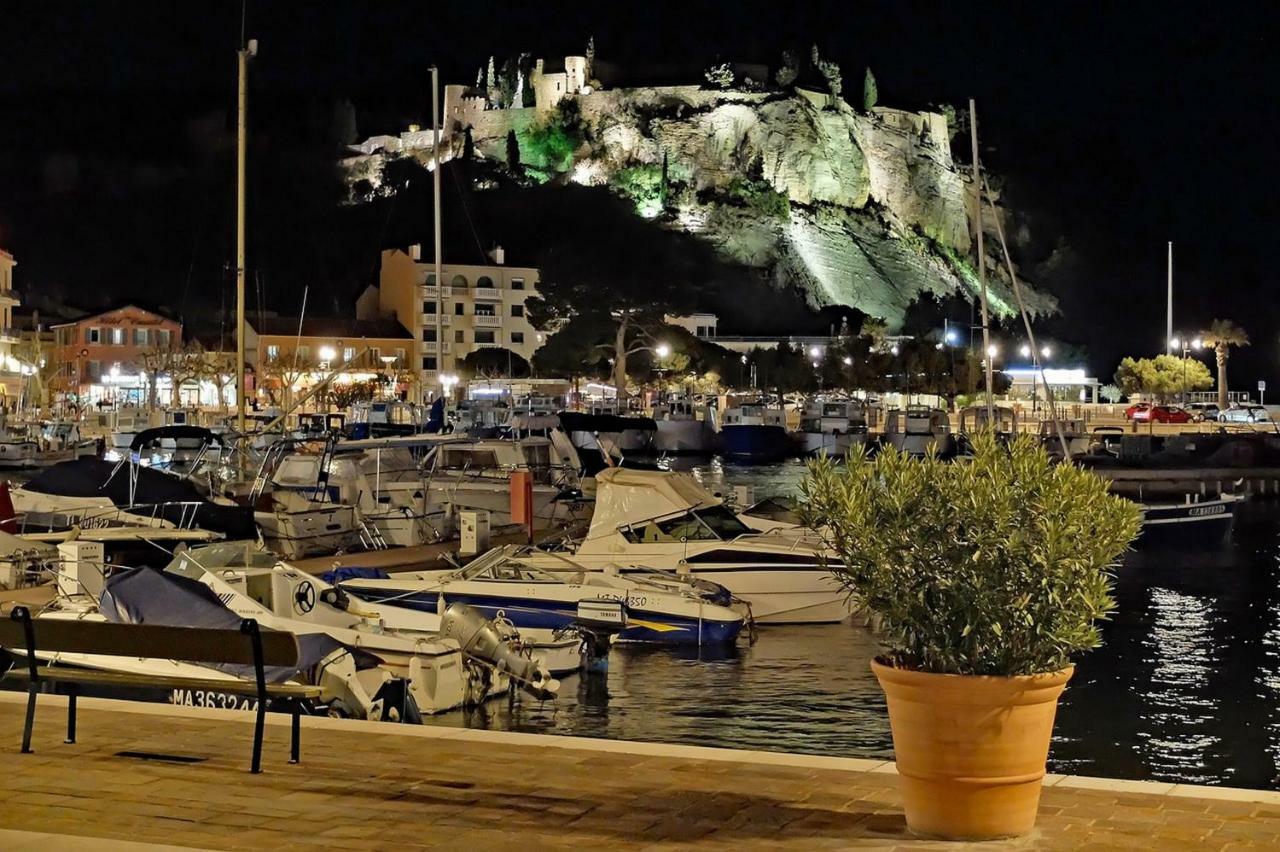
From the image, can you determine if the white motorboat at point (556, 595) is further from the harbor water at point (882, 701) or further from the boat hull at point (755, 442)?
the boat hull at point (755, 442)

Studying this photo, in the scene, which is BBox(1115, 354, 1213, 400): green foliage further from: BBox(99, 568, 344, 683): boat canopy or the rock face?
BBox(99, 568, 344, 683): boat canopy

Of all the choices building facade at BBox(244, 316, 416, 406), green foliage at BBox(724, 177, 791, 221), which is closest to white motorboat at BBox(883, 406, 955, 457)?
building facade at BBox(244, 316, 416, 406)

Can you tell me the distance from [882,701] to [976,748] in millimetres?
12222

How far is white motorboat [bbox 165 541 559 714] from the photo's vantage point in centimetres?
1572

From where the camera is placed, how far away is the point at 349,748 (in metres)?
8.57

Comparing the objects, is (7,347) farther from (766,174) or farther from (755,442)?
(766,174)

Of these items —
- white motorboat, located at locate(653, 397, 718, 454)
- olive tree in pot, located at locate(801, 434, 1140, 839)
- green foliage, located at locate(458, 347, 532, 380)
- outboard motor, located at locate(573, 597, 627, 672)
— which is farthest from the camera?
green foliage, located at locate(458, 347, 532, 380)

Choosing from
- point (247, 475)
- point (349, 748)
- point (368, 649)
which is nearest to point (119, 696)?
point (368, 649)

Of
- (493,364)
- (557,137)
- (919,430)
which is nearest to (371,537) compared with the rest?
(919,430)

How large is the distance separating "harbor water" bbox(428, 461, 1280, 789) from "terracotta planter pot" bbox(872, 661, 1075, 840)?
856cm

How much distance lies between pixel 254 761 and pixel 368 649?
8.49 meters

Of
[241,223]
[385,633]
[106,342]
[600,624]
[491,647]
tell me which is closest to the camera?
[491,647]

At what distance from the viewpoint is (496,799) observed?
24.2 feet

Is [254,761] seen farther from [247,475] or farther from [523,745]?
[247,475]
